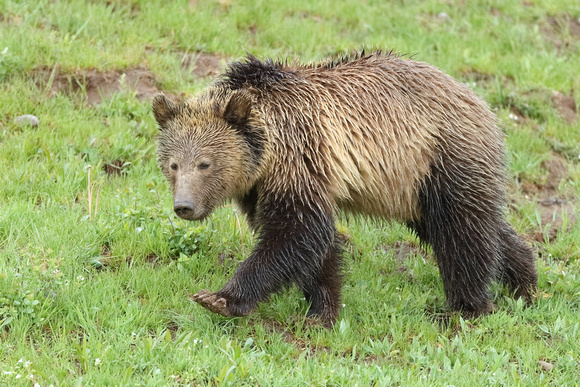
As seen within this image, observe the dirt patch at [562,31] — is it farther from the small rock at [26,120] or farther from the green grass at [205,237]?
the small rock at [26,120]

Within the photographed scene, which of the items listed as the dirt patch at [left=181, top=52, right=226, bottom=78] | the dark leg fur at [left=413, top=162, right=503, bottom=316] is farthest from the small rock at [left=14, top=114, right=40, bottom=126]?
the dark leg fur at [left=413, top=162, right=503, bottom=316]

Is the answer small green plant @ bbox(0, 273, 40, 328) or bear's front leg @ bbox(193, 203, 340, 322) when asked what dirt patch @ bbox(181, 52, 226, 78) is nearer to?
bear's front leg @ bbox(193, 203, 340, 322)

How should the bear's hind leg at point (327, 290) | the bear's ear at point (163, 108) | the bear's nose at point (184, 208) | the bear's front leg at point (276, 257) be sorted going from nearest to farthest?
the bear's nose at point (184, 208)
the bear's front leg at point (276, 257)
the bear's ear at point (163, 108)
the bear's hind leg at point (327, 290)

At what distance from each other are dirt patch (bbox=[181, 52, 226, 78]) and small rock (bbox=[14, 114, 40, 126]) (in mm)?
1998

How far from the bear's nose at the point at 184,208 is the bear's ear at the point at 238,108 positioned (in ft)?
2.41

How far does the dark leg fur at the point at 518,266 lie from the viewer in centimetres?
674

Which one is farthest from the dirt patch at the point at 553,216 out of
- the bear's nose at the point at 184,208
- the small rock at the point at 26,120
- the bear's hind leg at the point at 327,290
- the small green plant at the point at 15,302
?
the small rock at the point at 26,120

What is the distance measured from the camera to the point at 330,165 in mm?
5770

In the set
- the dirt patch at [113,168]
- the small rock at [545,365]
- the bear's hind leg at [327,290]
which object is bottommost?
the dirt patch at [113,168]

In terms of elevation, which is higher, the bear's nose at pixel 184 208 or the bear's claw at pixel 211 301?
the bear's nose at pixel 184 208

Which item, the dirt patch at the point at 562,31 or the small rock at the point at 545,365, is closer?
the small rock at the point at 545,365

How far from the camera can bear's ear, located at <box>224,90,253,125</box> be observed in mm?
5625

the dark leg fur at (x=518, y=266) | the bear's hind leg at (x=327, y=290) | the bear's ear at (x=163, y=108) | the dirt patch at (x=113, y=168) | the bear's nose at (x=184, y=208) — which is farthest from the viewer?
the dirt patch at (x=113, y=168)

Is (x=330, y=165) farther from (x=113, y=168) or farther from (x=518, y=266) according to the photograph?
(x=113, y=168)
